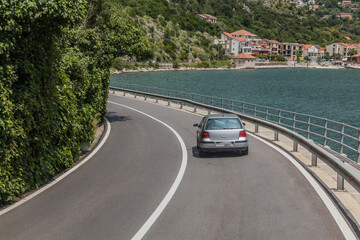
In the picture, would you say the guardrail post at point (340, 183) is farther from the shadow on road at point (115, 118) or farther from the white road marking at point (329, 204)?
the shadow on road at point (115, 118)

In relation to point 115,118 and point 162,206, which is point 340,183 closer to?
point 162,206

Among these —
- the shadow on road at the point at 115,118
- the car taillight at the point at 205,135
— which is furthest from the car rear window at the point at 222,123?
the shadow on road at the point at 115,118

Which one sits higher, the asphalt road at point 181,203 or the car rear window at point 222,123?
the car rear window at point 222,123

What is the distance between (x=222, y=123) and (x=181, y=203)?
19.1ft

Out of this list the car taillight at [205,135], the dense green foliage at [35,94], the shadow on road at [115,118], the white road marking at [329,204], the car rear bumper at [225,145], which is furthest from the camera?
the shadow on road at [115,118]

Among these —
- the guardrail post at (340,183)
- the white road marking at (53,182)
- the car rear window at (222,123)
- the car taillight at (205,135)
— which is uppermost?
the car rear window at (222,123)

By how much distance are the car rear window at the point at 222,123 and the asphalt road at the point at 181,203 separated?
1.11 m

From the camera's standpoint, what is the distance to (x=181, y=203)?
29.7 ft

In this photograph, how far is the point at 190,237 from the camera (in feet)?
23.0

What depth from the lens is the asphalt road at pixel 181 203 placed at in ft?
A: 24.1

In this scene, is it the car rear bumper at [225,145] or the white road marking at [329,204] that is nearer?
the white road marking at [329,204]

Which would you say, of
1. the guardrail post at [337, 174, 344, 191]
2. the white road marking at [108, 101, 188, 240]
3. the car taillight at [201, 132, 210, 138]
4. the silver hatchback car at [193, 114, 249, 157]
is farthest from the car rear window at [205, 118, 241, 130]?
the guardrail post at [337, 174, 344, 191]

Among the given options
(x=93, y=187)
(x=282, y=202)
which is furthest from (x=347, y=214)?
(x=93, y=187)

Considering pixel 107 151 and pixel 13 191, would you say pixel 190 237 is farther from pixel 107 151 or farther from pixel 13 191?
pixel 107 151
